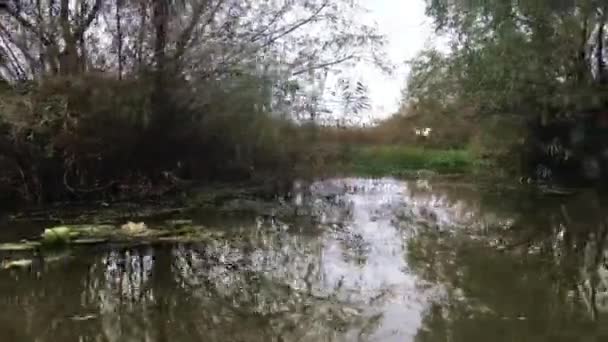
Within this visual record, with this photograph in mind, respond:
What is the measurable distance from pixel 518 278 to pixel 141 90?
705 cm

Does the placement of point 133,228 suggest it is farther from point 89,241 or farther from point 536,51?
point 536,51

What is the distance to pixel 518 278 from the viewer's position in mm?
6477

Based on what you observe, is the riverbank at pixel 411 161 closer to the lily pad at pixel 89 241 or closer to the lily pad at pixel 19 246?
the lily pad at pixel 89 241

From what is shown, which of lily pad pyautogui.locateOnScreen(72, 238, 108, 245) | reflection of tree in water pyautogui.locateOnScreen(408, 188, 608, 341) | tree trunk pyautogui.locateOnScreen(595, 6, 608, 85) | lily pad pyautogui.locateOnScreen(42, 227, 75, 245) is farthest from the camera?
tree trunk pyautogui.locateOnScreen(595, 6, 608, 85)

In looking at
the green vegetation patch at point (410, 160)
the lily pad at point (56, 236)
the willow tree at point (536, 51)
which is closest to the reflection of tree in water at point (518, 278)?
the lily pad at point (56, 236)

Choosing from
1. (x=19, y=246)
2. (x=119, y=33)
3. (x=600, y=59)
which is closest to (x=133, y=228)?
(x=19, y=246)

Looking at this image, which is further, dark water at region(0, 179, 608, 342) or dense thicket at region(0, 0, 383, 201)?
dense thicket at region(0, 0, 383, 201)

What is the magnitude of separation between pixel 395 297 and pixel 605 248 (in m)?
3.39

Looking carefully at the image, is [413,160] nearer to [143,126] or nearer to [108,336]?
[143,126]

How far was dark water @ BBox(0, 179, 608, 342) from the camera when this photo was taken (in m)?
4.98

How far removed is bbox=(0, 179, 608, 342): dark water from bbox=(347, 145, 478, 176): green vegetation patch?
801 centimetres

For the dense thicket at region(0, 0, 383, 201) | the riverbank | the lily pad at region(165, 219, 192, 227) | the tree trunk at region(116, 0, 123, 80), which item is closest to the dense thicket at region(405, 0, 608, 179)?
the riverbank

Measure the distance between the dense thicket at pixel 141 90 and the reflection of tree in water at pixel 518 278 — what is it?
4.87 m

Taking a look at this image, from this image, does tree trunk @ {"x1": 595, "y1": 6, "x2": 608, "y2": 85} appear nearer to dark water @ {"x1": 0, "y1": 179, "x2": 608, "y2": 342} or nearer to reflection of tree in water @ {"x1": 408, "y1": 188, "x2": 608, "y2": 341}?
reflection of tree in water @ {"x1": 408, "y1": 188, "x2": 608, "y2": 341}
